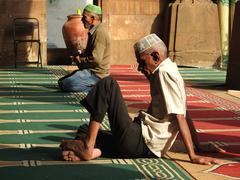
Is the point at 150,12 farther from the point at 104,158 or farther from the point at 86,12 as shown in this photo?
the point at 104,158

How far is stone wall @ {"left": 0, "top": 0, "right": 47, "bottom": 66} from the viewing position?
9789 mm

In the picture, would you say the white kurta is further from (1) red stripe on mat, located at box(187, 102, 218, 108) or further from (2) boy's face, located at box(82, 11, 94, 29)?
(2) boy's face, located at box(82, 11, 94, 29)

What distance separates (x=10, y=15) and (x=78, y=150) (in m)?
6.89

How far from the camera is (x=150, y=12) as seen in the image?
1059 cm

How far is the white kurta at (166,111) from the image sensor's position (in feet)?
10.8

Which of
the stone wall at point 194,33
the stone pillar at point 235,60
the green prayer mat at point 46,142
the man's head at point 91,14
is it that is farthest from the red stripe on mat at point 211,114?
the stone wall at point 194,33

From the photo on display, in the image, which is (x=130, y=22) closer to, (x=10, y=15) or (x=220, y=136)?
(x=10, y=15)

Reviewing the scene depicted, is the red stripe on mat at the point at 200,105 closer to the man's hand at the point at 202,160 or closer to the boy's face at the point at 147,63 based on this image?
the man's hand at the point at 202,160

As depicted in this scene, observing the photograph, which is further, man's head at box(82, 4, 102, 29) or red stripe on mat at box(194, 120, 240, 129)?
man's head at box(82, 4, 102, 29)

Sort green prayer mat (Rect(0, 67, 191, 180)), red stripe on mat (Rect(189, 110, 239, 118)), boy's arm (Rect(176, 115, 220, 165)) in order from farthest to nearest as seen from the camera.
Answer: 1. red stripe on mat (Rect(189, 110, 239, 118))
2. boy's arm (Rect(176, 115, 220, 165))
3. green prayer mat (Rect(0, 67, 191, 180))

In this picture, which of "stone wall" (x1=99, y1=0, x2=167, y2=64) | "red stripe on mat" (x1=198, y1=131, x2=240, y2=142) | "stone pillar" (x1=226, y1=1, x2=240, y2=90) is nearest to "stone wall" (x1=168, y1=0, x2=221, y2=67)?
"stone wall" (x1=99, y1=0, x2=167, y2=64)

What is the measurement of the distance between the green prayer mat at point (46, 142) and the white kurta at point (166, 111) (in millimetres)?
138

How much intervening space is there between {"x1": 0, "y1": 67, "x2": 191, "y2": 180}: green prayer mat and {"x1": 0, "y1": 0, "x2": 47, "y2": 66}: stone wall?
2.95 metres

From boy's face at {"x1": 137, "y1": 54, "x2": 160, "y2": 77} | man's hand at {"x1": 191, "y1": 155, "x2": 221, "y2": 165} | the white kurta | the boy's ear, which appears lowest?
man's hand at {"x1": 191, "y1": 155, "x2": 221, "y2": 165}
